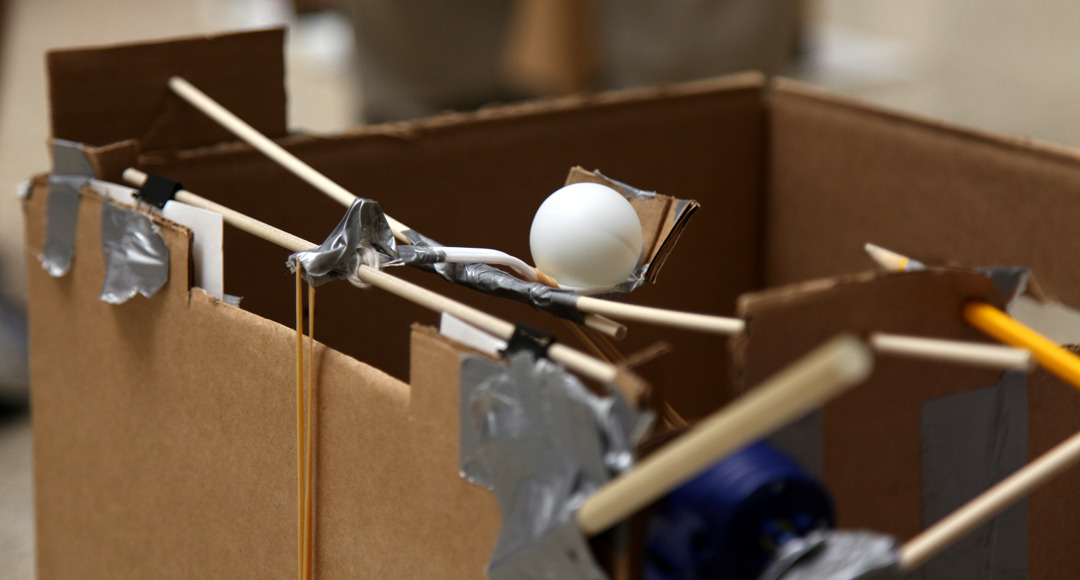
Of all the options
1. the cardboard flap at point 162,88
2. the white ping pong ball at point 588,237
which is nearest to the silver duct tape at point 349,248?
the white ping pong ball at point 588,237

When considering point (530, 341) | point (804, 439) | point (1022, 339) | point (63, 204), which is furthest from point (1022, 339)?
point (63, 204)

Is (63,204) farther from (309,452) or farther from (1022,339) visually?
(1022,339)

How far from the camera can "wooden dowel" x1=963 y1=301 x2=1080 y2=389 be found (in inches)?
21.3

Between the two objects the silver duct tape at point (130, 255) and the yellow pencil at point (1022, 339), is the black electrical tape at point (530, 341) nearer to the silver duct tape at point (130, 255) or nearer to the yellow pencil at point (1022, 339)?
the yellow pencil at point (1022, 339)

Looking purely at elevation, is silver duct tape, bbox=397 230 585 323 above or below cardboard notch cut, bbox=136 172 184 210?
below

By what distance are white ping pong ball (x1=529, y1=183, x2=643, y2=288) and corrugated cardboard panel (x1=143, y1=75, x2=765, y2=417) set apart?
24 cm

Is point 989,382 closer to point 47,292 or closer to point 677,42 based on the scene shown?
point 47,292

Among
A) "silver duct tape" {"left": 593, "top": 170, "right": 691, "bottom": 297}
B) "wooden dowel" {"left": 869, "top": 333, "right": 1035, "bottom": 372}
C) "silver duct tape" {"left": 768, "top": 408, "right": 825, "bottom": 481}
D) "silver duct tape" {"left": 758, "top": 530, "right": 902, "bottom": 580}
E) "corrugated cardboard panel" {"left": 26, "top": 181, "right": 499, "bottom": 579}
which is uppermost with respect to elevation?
"wooden dowel" {"left": 869, "top": 333, "right": 1035, "bottom": 372}

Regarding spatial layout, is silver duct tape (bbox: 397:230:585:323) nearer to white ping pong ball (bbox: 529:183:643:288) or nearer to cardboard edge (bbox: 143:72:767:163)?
white ping pong ball (bbox: 529:183:643:288)

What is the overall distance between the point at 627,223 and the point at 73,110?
45 centimetres

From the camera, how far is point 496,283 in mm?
600

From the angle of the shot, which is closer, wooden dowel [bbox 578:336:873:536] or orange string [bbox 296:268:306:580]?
wooden dowel [bbox 578:336:873:536]

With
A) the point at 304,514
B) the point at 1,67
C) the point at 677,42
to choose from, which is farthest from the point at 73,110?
the point at 677,42

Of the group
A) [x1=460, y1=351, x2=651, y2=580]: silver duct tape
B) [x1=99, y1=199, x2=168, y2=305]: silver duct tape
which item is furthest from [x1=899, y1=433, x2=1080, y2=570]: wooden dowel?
[x1=99, y1=199, x2=168, y2=305]: silver duct tape
